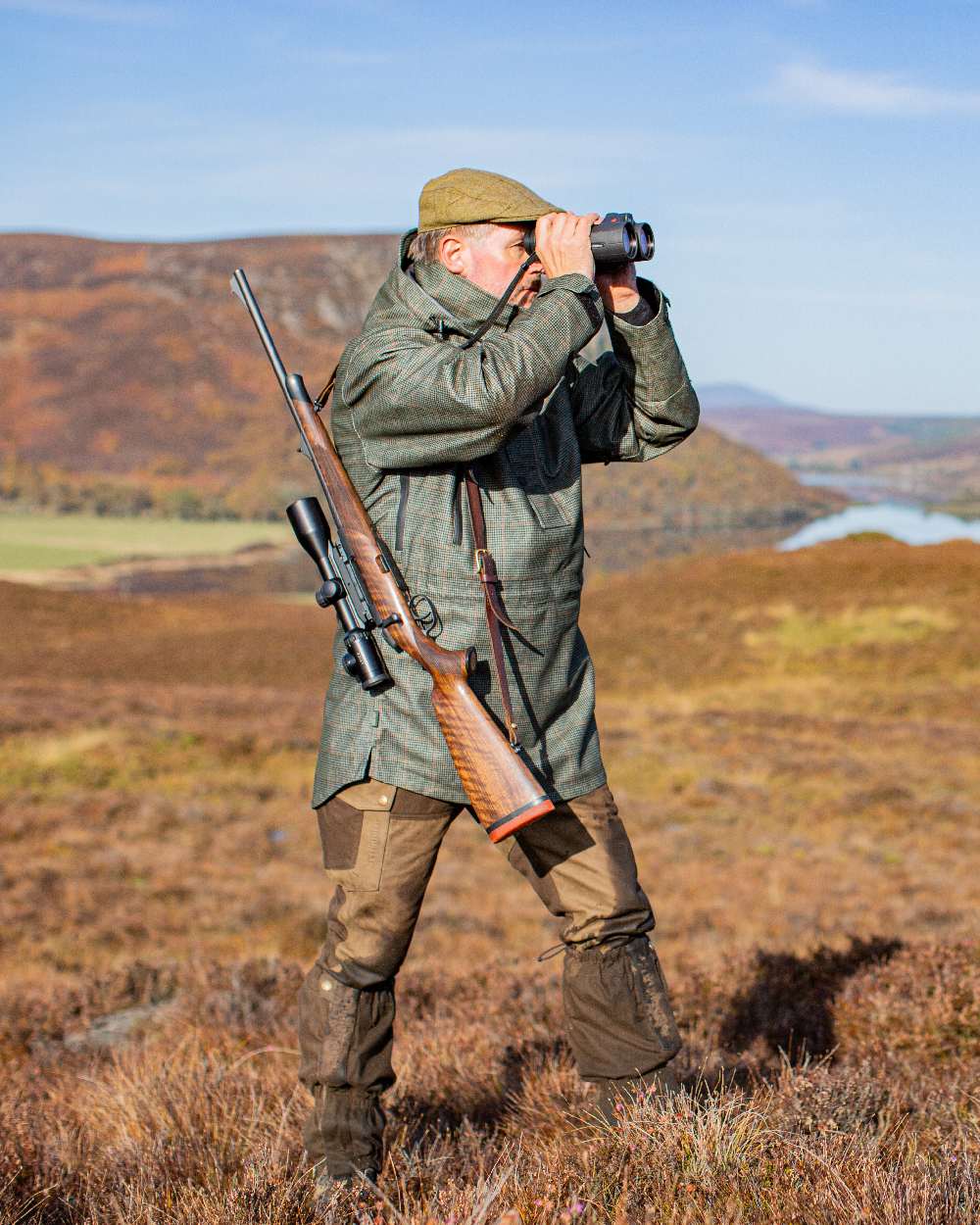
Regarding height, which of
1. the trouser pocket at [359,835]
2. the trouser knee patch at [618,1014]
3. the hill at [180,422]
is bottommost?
the trouser knee patch at [618,1014]

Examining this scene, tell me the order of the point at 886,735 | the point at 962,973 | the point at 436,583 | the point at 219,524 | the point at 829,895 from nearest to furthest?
the point at 436,583
the point at 962,973
the point at 829,895
the point at 886,735
the point at 219,524

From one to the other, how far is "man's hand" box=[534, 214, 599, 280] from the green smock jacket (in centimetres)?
6

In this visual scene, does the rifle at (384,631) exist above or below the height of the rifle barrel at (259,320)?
below

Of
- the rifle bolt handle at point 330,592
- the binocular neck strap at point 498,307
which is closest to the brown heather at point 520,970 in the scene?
the rifle bolt handle at point 330,592

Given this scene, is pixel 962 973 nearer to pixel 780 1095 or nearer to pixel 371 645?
pixel 780 1095

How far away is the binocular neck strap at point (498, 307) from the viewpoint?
8.38 feet

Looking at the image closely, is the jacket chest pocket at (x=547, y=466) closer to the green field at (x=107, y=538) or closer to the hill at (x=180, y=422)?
the green field at (x=107, y=538)

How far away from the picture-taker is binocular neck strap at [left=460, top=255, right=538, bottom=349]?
8.38 feet

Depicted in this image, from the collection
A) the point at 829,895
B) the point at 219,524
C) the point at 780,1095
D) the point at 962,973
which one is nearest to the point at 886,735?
Result: the point at 829,895

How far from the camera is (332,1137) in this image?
2721mm

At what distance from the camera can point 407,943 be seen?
281 centimetres

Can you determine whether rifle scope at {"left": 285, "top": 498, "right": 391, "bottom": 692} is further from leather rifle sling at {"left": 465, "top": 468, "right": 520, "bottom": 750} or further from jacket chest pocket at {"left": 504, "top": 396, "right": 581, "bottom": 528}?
jacket chest pocket at {"left": 504, "top": 396, "right": 581, "bottom": 528}

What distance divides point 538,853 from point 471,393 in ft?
3.59

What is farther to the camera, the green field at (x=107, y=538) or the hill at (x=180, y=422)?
the hill at (x=180, y=422)
